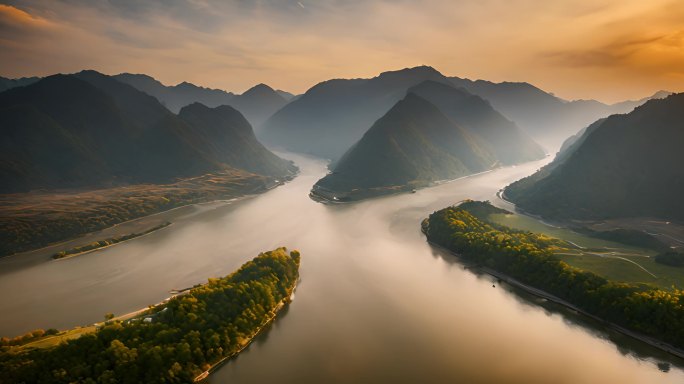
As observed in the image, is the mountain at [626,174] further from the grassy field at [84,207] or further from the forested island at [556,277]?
the grassy field at [84,207]

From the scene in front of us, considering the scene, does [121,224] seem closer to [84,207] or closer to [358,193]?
[84,207]

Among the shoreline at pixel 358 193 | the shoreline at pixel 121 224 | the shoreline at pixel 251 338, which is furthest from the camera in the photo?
the shoreline at pixel 358 193

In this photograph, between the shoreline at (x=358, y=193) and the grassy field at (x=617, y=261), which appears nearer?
the grassy field at (x=617, y=261)

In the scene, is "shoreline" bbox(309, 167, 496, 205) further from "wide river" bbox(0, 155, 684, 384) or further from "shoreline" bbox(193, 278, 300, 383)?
"shoreline" bbox(193, 278, 300, 383)

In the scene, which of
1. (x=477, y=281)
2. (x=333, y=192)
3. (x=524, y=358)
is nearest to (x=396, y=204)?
(x=333, y=192)

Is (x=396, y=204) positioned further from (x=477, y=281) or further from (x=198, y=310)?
(x=198, y=310)

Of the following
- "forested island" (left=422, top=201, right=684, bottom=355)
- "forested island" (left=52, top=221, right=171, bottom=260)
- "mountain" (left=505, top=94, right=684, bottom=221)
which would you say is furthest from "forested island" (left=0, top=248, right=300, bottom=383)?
"mountain" (left=505, top=94, right=684, bottom=221)

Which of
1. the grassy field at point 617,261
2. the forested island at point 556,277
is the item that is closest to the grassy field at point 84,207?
the forested island at point 556,277
